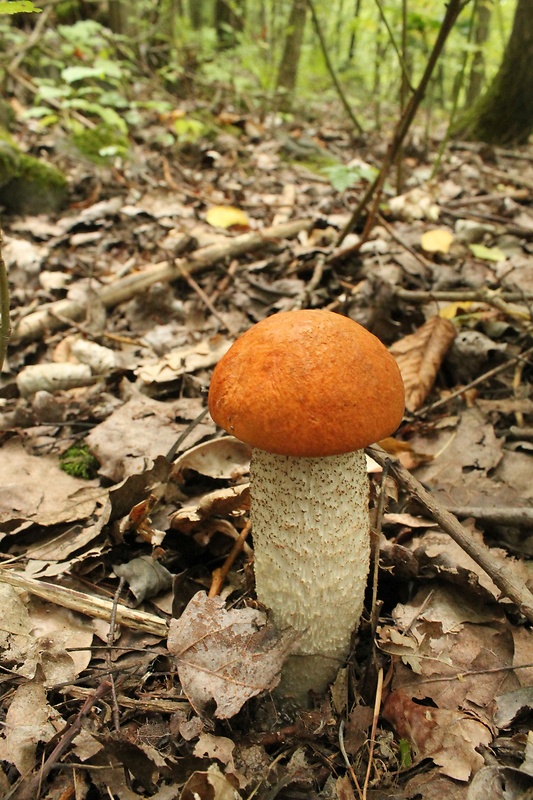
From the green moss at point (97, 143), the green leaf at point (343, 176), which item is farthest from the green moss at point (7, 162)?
the green leaf at point (343, 176)

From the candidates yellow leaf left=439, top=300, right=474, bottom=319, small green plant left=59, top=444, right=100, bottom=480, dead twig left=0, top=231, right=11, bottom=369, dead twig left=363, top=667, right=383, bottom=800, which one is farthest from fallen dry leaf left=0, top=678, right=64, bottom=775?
yellow leaf left=439, top=300, right=474, bottom=319

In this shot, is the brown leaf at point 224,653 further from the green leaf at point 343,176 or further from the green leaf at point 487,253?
the green leaf at point 343,176

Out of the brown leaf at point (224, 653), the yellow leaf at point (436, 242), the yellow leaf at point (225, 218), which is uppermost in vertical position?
the yellow leaf at point (436, 242)

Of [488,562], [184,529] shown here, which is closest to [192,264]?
[184,529]

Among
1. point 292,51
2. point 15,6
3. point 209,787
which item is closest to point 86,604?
point 209,787

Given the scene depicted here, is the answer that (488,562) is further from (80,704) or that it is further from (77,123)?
(77,123)
